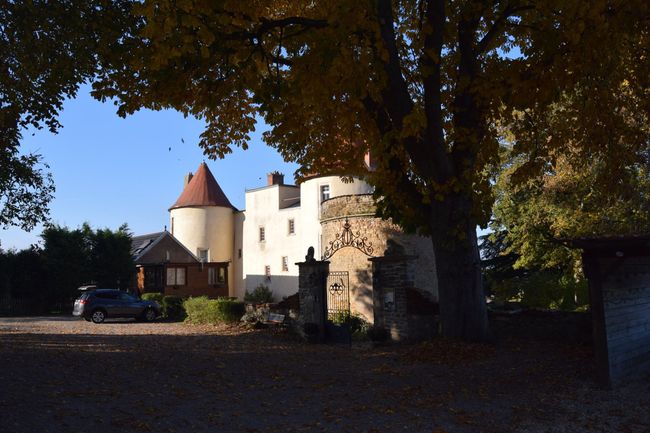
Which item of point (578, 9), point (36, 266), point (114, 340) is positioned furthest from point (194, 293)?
point (578, 9)

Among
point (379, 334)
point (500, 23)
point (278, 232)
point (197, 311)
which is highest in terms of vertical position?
point (500, 23)

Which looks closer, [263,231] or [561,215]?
[561,215]

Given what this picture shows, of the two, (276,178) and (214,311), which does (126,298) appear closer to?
(214,311)

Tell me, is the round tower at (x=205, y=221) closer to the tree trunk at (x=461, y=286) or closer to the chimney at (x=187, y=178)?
the chimney at (x=187, y=178)

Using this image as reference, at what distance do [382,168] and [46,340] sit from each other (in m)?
11.2

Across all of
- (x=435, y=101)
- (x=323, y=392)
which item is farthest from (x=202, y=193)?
(x=323, y=392)

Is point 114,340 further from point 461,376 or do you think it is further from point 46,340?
point 461,376

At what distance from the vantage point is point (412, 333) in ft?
46.9

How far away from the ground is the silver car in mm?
13909

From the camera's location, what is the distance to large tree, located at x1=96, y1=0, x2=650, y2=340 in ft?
31.5

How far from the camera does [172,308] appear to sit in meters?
29.2

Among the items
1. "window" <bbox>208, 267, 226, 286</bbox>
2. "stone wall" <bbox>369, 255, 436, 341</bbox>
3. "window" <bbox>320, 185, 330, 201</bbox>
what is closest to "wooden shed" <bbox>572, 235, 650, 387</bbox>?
"stone wall" <bbox>369, 255, 436, 341</bbox>

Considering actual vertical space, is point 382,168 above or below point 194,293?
above

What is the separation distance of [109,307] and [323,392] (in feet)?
68.6
